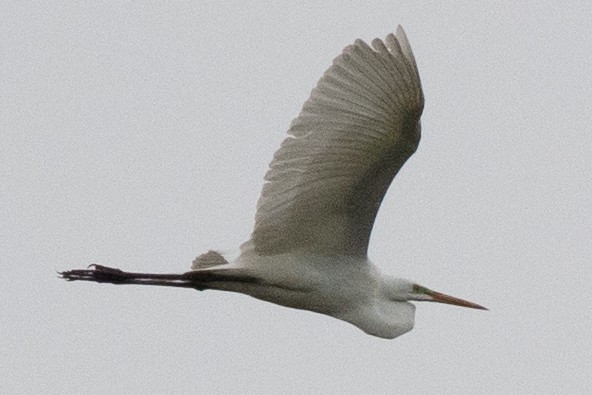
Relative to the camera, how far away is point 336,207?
379 inches

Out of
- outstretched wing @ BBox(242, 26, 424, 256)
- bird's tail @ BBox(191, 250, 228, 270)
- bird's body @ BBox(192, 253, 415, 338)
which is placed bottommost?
bird's body @ BBox(192, 253, 415, 338)

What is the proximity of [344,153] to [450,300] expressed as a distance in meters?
2.34

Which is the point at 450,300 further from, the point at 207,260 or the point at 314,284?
the point at 207,260

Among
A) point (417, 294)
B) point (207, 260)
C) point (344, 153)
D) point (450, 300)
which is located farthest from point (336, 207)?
point (450, 300)

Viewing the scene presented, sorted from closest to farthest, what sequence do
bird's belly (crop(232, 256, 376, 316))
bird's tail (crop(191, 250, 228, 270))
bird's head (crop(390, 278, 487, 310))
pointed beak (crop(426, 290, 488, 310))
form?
bird's belly (crop(232, 256, 376, 316)) → bird's tail (crop(191, 250, 228, 270)) → bird's head (crop(390, 278, 487, 310)) → pointed beak (crop(426, 290, 488, 310))

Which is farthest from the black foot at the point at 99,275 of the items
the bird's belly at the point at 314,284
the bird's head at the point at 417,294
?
the bird's head at the point at 417,294

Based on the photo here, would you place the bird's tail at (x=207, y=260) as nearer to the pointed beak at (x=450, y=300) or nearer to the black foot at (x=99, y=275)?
the black foot at (x=99, y=275)

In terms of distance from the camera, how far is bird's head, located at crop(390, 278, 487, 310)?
10.5m

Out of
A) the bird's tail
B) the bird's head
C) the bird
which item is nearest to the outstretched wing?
the bird

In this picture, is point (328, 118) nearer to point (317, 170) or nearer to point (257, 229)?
point (317, 170)

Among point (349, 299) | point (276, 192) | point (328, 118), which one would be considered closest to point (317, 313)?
point (349, 299)

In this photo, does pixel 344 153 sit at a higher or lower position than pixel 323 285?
higher

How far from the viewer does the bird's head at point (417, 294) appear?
412 inches

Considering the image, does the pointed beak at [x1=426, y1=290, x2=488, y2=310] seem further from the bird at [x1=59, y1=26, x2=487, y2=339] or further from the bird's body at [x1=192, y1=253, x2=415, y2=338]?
the bird's body at [x1=192, y1=253, x2=415, y2=338]
